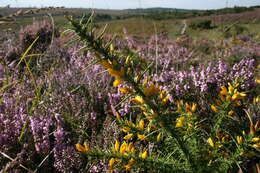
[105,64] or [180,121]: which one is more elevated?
[105,64]

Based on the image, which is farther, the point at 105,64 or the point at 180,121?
the point at 180,121

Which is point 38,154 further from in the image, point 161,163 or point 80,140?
point 161,163

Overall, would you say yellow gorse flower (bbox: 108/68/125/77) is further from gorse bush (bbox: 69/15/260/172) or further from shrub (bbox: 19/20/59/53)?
shrub (bbox: 19/20/59/53)

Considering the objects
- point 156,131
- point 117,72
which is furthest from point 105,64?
point 156,131

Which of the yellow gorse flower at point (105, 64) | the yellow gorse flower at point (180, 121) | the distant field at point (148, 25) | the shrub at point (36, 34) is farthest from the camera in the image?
the shrub at point (36, 34)

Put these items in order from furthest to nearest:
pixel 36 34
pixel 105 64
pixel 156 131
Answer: pixel 36 34
pixel 156 131
pixel 105 64

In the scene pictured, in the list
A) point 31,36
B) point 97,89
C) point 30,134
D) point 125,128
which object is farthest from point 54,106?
point 31,36

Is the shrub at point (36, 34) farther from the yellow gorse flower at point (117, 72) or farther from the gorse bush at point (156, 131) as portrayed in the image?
the yellow gorse flower at point (117, 72)

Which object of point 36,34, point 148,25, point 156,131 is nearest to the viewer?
point 156,131

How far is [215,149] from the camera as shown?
4.40 feet

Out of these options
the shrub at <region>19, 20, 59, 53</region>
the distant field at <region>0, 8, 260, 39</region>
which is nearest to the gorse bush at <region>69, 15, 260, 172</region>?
the distant field at <region>0, 8, 260, 39</region>

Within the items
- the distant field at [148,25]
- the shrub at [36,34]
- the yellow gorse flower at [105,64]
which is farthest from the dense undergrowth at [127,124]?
the shrub at [36,34]

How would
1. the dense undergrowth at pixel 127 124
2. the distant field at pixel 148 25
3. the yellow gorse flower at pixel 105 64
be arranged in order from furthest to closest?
the distant field at pixel 148 25 < the dense undergrowth at pixel 127 124 < the yellow gorse flower at pixel 105 64

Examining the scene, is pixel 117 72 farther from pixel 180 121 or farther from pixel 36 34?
pixel 36 34
